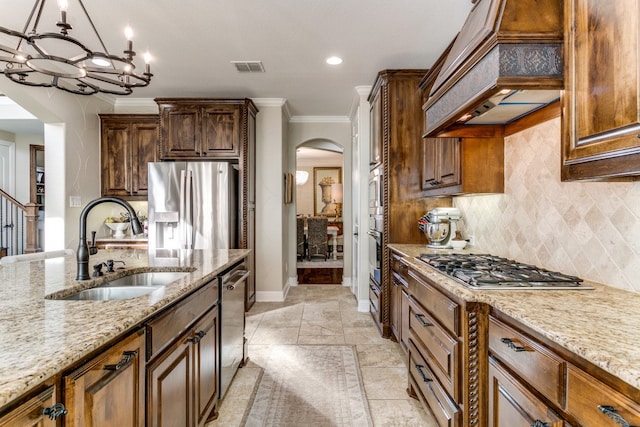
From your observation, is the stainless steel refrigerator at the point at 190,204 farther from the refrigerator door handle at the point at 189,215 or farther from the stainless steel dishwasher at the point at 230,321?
the stainless steel dishwasher at the point at 230,321

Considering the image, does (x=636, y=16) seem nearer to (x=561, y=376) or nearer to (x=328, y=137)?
(x=561, y=376)

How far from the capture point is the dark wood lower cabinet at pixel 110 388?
0.82 m

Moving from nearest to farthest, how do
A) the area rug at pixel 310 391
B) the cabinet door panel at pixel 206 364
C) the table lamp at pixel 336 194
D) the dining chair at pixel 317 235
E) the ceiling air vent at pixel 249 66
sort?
the cabinet door panel at pixel 206 364, the area rug at pixel 310 391, the ceiling air vent at pixel 249 66, the dining chair at pixel 317 235, the table lamp at pixel 336 194

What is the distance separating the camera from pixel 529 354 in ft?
3.53

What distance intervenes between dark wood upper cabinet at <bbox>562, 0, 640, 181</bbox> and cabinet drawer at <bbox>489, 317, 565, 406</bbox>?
562mm

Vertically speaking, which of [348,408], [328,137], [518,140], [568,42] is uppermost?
[328,137]

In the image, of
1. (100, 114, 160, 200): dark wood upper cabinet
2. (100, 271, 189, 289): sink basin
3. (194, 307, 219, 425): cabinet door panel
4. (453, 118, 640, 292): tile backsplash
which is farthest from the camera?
(100, 114, 160, 200): dark wood upper cabinet

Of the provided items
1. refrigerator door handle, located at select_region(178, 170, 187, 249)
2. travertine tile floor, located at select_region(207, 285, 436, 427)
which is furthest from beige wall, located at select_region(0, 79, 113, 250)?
travertine tile floor, located at select_region(207, 285, 436, 427)

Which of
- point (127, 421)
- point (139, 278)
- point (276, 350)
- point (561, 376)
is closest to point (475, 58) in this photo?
point (561, 376)

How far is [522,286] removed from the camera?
1.42 m

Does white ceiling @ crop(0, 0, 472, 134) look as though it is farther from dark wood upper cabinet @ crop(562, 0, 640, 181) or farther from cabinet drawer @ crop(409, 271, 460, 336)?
cabinet drawer @ crop(409, 271, 460, 336)

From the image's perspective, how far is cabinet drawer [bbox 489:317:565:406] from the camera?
3.13 feet

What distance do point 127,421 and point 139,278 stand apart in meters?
0.94

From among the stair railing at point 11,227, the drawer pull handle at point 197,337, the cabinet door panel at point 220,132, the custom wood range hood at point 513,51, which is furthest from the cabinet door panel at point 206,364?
the stair railing at point 11,227
